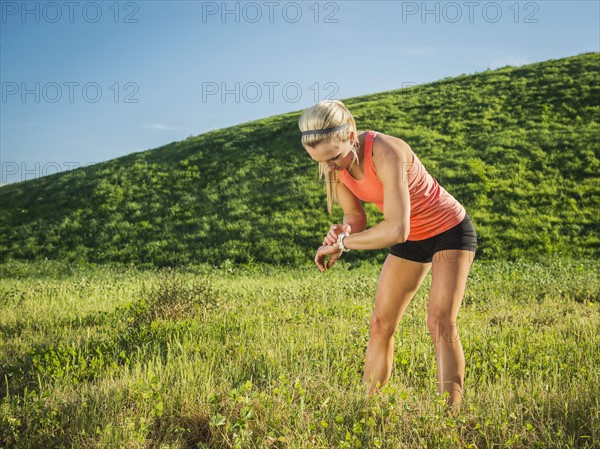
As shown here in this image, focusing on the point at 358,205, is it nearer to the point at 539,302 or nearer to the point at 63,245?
the point at 539,302

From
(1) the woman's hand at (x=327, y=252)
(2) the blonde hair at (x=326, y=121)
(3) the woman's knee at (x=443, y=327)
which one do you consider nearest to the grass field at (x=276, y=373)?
(3) the woman's knee at (x=443, y=327)

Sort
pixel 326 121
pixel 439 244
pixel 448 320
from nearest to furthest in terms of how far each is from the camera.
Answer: pixel 326 121 → pixel 448 320 → pixel 439 244

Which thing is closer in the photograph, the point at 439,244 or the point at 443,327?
the point at 443,327

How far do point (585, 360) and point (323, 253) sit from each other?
9.22 feet

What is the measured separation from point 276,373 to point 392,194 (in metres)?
1.95

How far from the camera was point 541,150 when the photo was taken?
794 inches

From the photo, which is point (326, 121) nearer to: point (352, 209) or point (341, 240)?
point (341, 240)

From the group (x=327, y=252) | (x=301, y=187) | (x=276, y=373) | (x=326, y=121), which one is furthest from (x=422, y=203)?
(x=301, y=187)

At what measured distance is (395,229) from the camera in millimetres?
3502

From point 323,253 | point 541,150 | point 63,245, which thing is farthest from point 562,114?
point 323,253

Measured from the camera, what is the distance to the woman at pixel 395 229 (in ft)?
11.6

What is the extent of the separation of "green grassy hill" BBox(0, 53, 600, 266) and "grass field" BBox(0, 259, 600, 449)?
25.5 ft

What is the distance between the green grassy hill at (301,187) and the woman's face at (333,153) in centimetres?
1119

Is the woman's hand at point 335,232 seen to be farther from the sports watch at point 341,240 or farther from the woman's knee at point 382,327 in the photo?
the woman's knee at point 382,327
